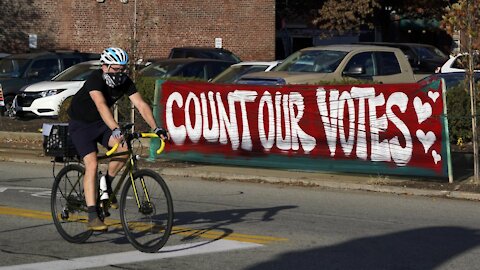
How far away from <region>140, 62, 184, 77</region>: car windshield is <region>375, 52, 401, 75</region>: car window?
Answer: 528 centimetres

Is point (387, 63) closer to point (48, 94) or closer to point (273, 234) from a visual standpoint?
point (48, 94)

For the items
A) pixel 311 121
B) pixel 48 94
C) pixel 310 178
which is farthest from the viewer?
pixel 48 94

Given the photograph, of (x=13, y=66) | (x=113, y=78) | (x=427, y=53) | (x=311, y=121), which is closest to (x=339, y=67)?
(x=311, y=121)

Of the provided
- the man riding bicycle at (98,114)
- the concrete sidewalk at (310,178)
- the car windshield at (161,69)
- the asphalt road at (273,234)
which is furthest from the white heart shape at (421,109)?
the car windshield at (161,69)

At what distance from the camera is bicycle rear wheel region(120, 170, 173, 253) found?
8570mm

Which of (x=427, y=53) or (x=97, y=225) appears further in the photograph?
(x=427, y=53)

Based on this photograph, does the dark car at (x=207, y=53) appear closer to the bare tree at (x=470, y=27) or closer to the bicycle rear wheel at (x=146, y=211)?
the bare tree at (x=470, y=27)

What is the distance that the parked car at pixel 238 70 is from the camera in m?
22.1

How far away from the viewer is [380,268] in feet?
27.2

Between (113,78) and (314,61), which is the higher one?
(314,61)

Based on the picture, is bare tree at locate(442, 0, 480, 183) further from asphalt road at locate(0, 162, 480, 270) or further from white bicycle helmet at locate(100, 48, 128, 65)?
white bicycle helmet at locate(100, 48, 128, 65)

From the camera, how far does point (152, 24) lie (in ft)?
130

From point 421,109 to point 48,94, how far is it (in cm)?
1198

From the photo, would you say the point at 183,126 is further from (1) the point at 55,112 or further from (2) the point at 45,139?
(1) the point at 55,112
